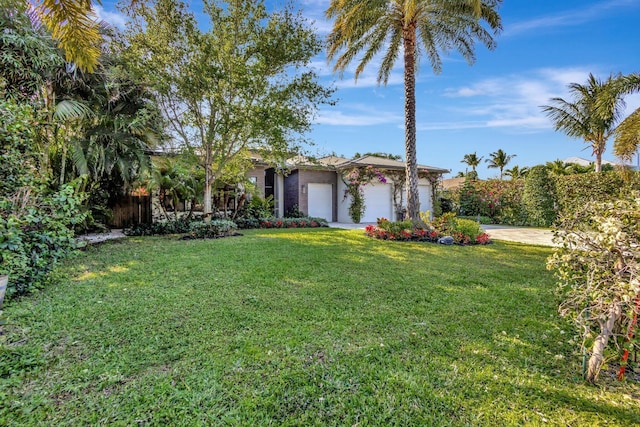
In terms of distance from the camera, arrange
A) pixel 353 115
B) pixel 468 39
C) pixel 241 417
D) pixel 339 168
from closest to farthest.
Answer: pixel 241 417
pixel 468 39
pixel 353 115
pixel 339 168

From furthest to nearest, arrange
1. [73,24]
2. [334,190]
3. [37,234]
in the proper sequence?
[334,190]
[37,234]
[73,24]

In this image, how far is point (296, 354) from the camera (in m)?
2.91

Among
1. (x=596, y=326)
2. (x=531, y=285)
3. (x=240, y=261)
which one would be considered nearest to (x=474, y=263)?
(x=531, y=285)

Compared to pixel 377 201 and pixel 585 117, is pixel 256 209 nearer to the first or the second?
pixel 377 201

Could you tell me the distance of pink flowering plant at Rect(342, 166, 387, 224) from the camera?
668 inches

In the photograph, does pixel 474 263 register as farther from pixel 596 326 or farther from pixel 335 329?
pixel 335 329

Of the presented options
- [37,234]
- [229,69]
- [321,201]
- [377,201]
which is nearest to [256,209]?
[321,201]

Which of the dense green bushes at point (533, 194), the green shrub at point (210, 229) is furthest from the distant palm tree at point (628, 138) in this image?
the green shrub at point (210, 229)

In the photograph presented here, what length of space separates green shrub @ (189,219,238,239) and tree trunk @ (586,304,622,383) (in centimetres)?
1019

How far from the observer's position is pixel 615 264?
2352mm

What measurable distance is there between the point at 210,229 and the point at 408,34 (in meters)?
10.1

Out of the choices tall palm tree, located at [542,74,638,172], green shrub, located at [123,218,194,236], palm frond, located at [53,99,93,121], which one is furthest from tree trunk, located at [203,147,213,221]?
tall palm tree, located at [542,74,638,172]

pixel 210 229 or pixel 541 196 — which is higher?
pixel 541 196

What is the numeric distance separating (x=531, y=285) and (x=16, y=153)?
8936mm
